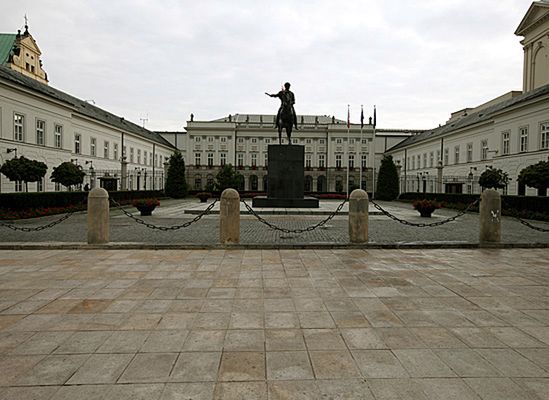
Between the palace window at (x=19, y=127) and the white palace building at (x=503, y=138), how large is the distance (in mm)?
35099

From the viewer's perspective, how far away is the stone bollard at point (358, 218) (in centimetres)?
1012

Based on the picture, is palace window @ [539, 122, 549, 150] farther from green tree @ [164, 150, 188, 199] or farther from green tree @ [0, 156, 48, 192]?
Answer: green tree @ [164, 150, 188, 199]

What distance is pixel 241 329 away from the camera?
4.44 metres

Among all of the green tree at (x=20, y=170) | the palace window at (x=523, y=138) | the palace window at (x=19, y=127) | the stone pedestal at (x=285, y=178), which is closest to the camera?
the stone pedestal at (x=285, y=178)

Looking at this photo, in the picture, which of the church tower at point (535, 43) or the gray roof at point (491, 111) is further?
the church tower at point (535, 43)

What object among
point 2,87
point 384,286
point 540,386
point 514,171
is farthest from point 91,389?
point 514,171

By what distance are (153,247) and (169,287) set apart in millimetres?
3710

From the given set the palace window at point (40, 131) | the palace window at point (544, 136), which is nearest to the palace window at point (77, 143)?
the palace window at point (40, 131)

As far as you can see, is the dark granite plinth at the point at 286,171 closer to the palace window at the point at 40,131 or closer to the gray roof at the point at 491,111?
the gray roof at the point at 491,111

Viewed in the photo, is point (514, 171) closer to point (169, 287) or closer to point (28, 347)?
point (169, 287)

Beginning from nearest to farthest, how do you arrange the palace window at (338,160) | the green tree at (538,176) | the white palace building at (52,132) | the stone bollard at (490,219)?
the stone bollard at (490,219) → the green tree at (538,176) → the white palace building at (52,132) → the palace window at (338,160)

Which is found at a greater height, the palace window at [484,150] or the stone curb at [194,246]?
the palace window at [484,150]

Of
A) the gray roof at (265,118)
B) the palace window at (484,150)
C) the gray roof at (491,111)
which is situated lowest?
the palace window at (484,150)

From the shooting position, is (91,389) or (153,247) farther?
(153,247)
